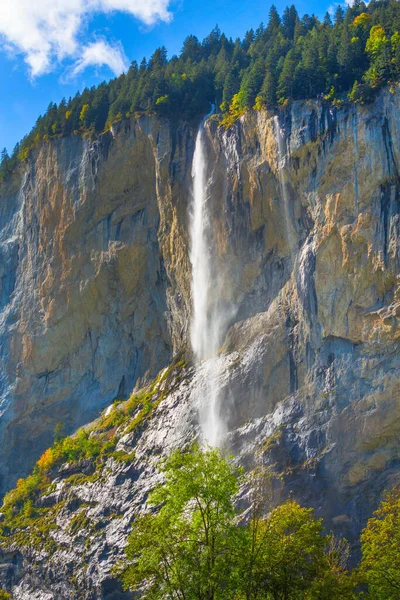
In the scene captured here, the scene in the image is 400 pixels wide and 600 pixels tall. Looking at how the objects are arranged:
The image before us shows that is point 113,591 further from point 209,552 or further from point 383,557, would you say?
point 209,552

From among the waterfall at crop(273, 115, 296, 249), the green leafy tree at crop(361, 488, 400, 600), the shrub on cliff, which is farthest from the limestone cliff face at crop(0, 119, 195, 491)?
the shrub on cliff

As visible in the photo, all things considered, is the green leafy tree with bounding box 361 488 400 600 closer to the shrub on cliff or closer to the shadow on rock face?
the shrub on cliff

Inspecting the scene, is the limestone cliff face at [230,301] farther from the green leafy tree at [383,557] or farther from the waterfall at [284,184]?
the green leafy tree at [383,557]

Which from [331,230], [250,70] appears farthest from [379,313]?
[250,70]

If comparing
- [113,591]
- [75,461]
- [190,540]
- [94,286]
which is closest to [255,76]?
[94,286]

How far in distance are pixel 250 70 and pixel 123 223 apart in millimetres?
12889

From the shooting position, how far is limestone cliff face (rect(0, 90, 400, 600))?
3306 cm

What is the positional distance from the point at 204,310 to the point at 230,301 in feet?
6.52

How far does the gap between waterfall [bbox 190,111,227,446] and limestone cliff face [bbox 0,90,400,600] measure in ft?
1.85

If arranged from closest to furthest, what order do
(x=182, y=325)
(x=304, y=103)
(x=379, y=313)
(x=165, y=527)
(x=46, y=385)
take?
(x=165, y=527) < (x=379, y=313) < (x=304, y=103) < (x=182, y=325) < (x=46, y=385)

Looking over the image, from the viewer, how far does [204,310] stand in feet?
138

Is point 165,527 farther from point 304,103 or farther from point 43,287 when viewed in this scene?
point 43,287

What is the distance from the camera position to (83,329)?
167 feet

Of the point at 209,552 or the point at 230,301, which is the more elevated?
the point at 230,301
